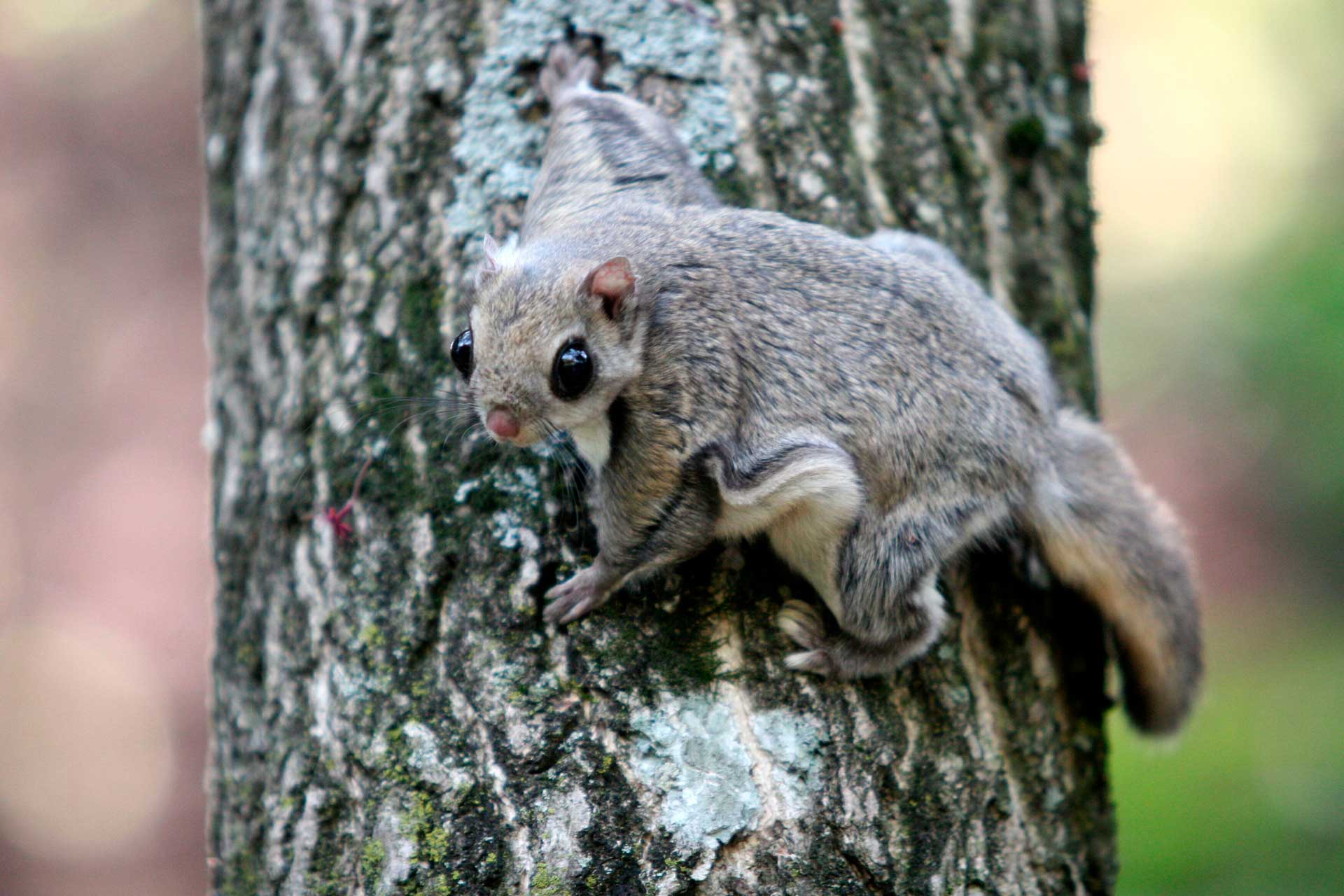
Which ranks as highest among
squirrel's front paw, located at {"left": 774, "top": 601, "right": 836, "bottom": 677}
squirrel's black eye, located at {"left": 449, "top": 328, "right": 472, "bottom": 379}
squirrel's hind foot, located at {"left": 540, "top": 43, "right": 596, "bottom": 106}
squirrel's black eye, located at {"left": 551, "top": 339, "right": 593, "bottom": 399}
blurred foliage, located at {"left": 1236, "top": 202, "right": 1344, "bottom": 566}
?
blurred foliage, located at {"left": 1236, "top": 202, "right": 1344, "bottom": 566}

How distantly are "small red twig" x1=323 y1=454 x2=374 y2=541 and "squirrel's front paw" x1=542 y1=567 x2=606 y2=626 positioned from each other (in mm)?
608

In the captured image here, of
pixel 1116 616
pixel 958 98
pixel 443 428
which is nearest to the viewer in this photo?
pixel 443 428

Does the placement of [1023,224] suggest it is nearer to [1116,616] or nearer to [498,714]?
[1116,616]

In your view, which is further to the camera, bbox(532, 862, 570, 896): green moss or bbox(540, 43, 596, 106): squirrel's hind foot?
bbox(540, 43, 596, 106): squirrel's hind foot

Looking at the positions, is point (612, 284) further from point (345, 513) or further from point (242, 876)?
point (242, 876)

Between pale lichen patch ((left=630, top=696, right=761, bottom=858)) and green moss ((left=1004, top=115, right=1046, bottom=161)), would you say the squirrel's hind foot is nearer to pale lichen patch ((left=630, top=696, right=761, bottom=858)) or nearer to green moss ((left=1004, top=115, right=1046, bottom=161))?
green moss ((left=1004, top=115, right=1046, bottom=161))

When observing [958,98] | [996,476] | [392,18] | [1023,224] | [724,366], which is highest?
[392,18]

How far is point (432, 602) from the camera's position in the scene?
265cm

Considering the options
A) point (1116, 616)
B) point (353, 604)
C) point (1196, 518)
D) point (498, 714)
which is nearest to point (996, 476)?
point (1116, 616)

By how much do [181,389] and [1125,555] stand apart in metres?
7.62


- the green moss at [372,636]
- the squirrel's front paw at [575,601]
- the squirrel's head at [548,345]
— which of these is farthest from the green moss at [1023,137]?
the green moss at [372,636]

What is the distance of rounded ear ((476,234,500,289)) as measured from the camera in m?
2.58

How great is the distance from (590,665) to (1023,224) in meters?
1.93

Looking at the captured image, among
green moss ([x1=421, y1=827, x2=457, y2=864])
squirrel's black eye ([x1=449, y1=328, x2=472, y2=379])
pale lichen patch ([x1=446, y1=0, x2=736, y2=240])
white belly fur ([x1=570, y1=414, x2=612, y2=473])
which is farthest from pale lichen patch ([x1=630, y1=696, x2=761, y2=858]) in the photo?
pale lichen patch ([x1=446, y1=0, x2=736, y2=240])
